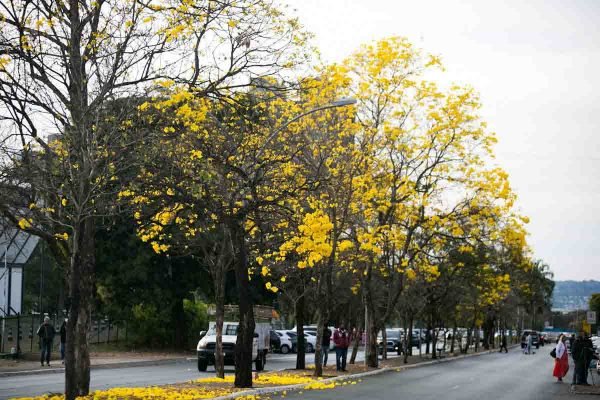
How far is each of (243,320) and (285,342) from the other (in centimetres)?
3854

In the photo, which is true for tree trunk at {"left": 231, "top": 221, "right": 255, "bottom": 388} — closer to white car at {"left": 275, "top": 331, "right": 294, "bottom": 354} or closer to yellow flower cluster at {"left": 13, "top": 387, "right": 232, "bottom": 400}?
yellow flower cluster at {"left": 13, "top": 387, "right": 232, "bottom": 400}

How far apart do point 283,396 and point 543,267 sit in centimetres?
11187

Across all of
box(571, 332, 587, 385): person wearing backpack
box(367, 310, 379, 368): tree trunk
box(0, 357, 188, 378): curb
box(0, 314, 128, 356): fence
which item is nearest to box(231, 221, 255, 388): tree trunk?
box(0, 357, 188, 378): curb

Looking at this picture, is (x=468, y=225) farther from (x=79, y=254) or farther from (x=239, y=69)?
(x=79, y=254)

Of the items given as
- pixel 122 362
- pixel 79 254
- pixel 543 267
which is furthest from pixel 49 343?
pixel 543 267

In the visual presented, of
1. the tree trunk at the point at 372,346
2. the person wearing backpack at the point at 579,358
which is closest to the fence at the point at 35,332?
the tree trunk at the point at 372,346

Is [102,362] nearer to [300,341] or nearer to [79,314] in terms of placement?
[300,341]

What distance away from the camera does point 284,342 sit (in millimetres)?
63406

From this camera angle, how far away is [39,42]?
18.0 m

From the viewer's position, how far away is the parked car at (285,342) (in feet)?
207

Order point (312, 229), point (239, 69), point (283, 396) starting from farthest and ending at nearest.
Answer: point (312, 229)
point (283, 396)
point (239, 69)

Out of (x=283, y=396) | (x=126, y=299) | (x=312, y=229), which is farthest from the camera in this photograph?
(x=126, y=299)

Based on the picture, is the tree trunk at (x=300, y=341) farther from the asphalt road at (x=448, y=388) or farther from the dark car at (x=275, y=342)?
the dark car at (x=275, y=342)

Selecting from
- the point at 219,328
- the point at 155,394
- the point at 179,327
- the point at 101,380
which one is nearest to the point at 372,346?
the point at 219,328
